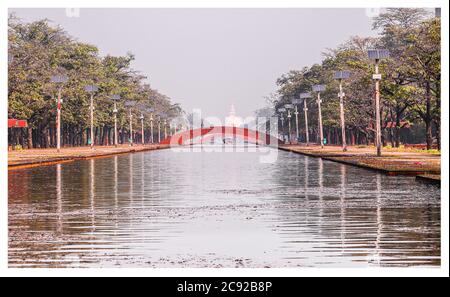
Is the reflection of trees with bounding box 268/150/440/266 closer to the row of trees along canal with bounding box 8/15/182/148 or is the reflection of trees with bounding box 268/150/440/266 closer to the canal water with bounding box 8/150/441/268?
the canal water with bounding box 8/150/441/268

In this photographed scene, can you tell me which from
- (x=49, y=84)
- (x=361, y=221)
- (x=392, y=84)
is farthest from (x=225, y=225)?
(x=49, y=84)

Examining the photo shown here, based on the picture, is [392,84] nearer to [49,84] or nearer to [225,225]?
[49,84]

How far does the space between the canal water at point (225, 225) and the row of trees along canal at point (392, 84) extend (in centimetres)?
3787

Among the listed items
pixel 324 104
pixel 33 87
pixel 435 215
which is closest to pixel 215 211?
pixel 435 215

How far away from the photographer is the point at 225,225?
19.7 meters

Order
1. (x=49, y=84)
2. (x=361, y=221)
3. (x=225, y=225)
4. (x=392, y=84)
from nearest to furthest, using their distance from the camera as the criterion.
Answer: (x=225, y=225) → (x=361, y=221) → (x=392, y=84) → (x=49, y=84)

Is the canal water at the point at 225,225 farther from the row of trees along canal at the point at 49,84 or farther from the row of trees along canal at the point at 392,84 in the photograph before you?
the row of trees along canal at the point at 49,84

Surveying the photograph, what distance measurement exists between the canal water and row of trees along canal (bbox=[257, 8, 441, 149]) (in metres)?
37.9

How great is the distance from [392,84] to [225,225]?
68.4 m

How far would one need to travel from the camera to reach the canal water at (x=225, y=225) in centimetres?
1426

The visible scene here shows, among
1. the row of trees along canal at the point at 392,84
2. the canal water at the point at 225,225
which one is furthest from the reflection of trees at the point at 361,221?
the row of trees along canal at the point at 392,84

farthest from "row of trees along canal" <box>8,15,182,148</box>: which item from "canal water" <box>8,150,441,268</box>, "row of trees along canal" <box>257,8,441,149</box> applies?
"canal water" <box>8,150,441,268</box>

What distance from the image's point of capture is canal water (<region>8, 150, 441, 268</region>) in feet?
46.8
